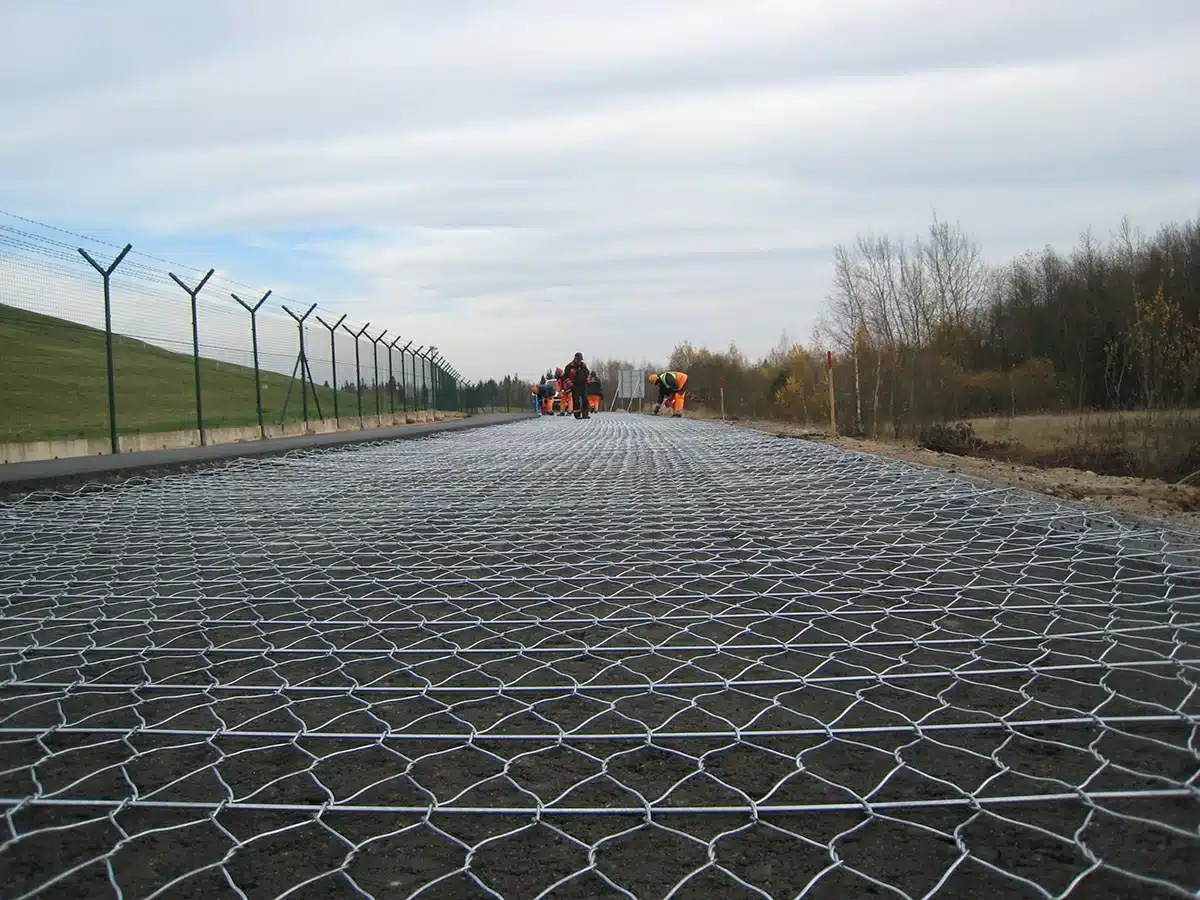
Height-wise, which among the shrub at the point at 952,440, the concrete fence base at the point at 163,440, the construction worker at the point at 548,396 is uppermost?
the construction worker at the point at 548,396

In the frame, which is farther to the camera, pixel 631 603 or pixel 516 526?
pixel 516 526

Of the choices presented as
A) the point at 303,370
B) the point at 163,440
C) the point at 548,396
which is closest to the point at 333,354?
the point at 303,370

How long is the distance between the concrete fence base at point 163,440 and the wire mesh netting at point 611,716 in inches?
230

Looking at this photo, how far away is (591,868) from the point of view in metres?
1.34

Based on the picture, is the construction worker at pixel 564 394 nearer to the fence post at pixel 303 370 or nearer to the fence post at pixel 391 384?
the fence post at pixel 391 384

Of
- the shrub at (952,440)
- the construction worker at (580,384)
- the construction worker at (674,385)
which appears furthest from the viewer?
the construction worker at (674,385)

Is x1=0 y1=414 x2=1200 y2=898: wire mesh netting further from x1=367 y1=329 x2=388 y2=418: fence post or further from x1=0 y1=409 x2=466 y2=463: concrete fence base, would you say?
x1=367 y1=329 x2=388 y2=418: fence post

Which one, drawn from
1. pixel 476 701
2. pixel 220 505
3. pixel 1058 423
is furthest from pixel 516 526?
pixel 1058 423

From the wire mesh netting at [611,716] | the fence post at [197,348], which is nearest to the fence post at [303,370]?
the fence post at [197,348]

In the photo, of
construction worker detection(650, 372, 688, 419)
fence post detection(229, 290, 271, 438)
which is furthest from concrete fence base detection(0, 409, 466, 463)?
construction worker detection(650, 372, 688, 419)

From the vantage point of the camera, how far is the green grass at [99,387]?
10.2 metres

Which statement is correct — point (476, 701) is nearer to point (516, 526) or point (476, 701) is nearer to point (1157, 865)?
point (1157, 865)

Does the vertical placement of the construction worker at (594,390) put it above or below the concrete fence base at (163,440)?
above

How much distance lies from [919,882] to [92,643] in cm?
222
